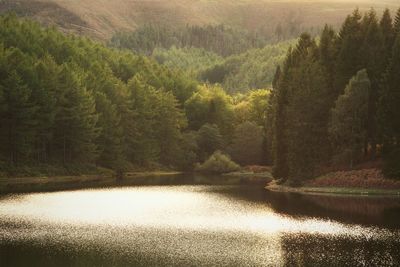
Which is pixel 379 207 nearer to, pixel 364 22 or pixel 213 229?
pixel 213 229

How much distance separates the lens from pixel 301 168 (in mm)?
95312

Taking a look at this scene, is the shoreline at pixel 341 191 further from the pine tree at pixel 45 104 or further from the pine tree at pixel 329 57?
the pine tree at pixel 45 104

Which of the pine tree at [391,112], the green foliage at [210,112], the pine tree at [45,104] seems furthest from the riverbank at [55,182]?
the green foliage at [210,112]

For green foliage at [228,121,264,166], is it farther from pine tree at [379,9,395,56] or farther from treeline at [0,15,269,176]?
pine tree at [379,9,395,56]

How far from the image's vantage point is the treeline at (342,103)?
296 feet

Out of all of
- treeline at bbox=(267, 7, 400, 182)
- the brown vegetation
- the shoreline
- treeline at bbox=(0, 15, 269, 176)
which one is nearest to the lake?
the shoreline

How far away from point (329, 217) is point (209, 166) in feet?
261

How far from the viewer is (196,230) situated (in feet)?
194

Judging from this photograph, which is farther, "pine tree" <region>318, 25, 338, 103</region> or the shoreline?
"pine tree" <region>318, 25, 338, 103</region>

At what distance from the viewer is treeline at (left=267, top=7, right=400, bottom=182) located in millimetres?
90125

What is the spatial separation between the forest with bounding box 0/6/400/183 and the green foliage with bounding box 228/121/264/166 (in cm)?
23

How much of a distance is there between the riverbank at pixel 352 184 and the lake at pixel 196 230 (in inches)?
153

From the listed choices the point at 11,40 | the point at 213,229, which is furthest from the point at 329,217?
the point at 11,40

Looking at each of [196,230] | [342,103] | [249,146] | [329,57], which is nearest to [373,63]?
[329,57]
